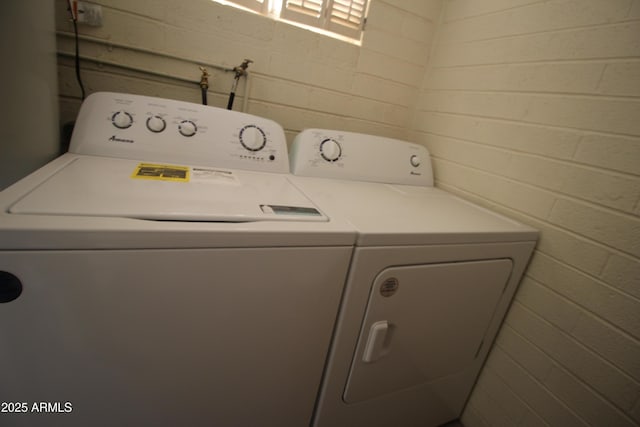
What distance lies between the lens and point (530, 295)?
3.37ft

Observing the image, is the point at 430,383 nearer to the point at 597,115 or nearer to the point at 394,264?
the point at 394,264

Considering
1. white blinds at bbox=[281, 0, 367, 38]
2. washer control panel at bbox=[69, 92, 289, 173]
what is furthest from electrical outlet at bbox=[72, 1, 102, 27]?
white blinds at bbox=[281, 0, 367, 38]

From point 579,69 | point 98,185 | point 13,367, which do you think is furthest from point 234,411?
point 579,69

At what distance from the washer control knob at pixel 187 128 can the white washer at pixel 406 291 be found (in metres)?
0.38

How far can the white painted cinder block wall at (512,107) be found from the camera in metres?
0.83

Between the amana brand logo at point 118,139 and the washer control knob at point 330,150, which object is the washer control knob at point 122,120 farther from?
the washer control knob at point 330,150

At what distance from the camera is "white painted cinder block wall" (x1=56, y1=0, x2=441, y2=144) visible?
1100 mm

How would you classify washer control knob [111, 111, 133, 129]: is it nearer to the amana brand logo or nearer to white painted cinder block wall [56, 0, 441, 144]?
the amana brand logo

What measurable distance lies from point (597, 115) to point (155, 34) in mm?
1584

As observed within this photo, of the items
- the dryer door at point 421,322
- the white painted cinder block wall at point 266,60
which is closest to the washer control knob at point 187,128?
the white painted cinder block wall at point 266,60

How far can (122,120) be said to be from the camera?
0.92m

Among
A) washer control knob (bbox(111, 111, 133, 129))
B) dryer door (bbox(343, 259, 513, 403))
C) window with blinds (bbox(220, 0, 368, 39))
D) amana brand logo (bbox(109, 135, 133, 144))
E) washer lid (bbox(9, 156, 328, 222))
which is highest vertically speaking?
window with blinds (bbox(220, 0, 368, 39))

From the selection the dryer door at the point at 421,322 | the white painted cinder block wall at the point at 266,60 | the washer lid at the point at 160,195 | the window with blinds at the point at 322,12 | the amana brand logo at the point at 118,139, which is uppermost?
the window with blinds at the point at 322,12

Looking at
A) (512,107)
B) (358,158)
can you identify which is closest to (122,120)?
(358,158)
